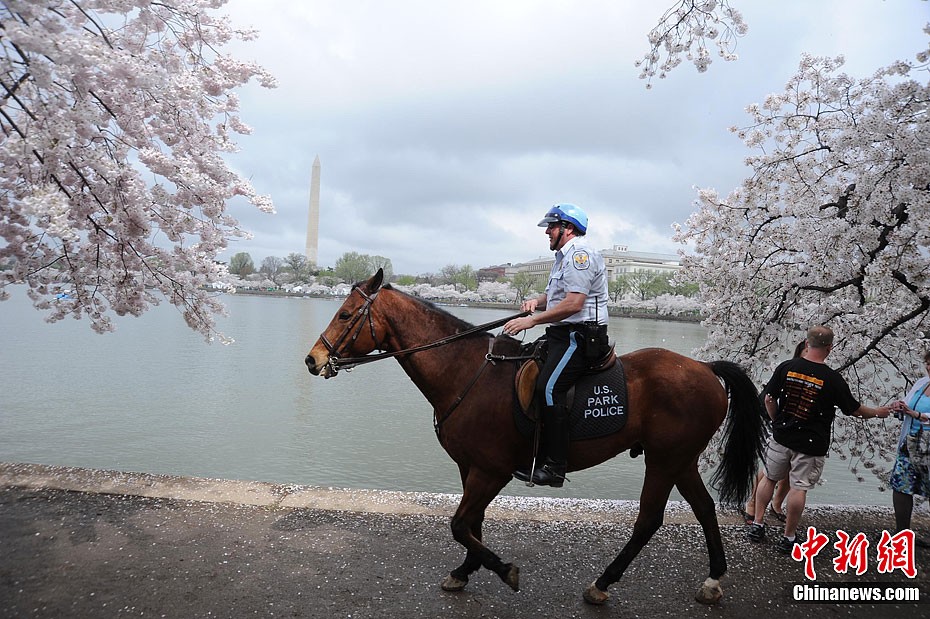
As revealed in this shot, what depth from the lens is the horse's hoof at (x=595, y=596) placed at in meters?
4.05

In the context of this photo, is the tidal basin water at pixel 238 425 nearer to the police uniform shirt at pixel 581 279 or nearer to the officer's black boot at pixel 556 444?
the officer's black boot at pixel 556 444

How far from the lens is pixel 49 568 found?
409 cm

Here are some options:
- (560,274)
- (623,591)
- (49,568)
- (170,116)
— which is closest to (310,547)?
(49,568)

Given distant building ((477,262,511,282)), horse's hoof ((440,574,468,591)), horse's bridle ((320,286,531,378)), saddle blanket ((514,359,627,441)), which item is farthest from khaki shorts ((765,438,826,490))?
distant building ((477,262,511,282))

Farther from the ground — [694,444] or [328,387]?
[694,444]

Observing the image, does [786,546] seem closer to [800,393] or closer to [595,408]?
[800,393]

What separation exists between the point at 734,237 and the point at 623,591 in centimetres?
562

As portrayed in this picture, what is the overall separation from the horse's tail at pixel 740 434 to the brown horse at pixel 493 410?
34cm

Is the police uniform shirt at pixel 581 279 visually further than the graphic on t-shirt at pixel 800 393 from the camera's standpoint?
No

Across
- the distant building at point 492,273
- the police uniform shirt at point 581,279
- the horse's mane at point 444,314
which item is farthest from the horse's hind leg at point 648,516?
the distant building at point 492,273

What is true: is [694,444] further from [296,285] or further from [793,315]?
[296,285]

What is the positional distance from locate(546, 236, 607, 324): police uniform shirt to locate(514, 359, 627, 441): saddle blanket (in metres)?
0.48

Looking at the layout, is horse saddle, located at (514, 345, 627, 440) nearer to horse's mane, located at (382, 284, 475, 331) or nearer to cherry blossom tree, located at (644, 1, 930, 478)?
horse's mane, located at (382, 284, 475, 331)

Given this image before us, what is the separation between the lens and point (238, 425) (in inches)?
495
